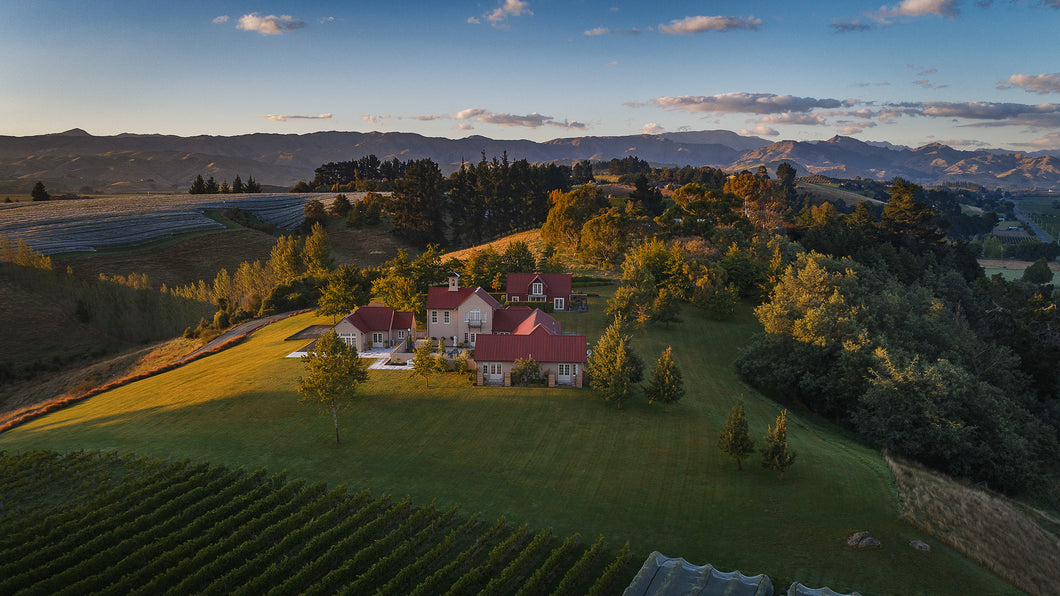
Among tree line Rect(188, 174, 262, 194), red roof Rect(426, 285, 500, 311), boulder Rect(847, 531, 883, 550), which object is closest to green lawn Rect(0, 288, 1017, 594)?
boulder Rect(847, 531, 883, 550)

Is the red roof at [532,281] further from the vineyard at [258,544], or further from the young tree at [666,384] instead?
the vineyard at [258,544]

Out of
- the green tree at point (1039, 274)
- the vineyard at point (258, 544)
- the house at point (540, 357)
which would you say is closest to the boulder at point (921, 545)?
the vineyard at point (258, 544)

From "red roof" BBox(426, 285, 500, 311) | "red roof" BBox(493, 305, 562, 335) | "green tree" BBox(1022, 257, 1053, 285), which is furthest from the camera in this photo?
"green tree" BBox(1022, 257, 1053, 285)

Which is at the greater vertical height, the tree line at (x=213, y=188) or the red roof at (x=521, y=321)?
the tree line at (x=213, y=188)

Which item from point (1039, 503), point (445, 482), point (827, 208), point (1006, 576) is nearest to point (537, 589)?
point (445, 482)

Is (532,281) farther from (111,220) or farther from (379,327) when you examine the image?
(111,220)

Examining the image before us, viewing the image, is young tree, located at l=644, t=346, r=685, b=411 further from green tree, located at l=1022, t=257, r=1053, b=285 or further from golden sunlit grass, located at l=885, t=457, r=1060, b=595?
green tree, located at l=1022, t=257, r=1053, b=285
